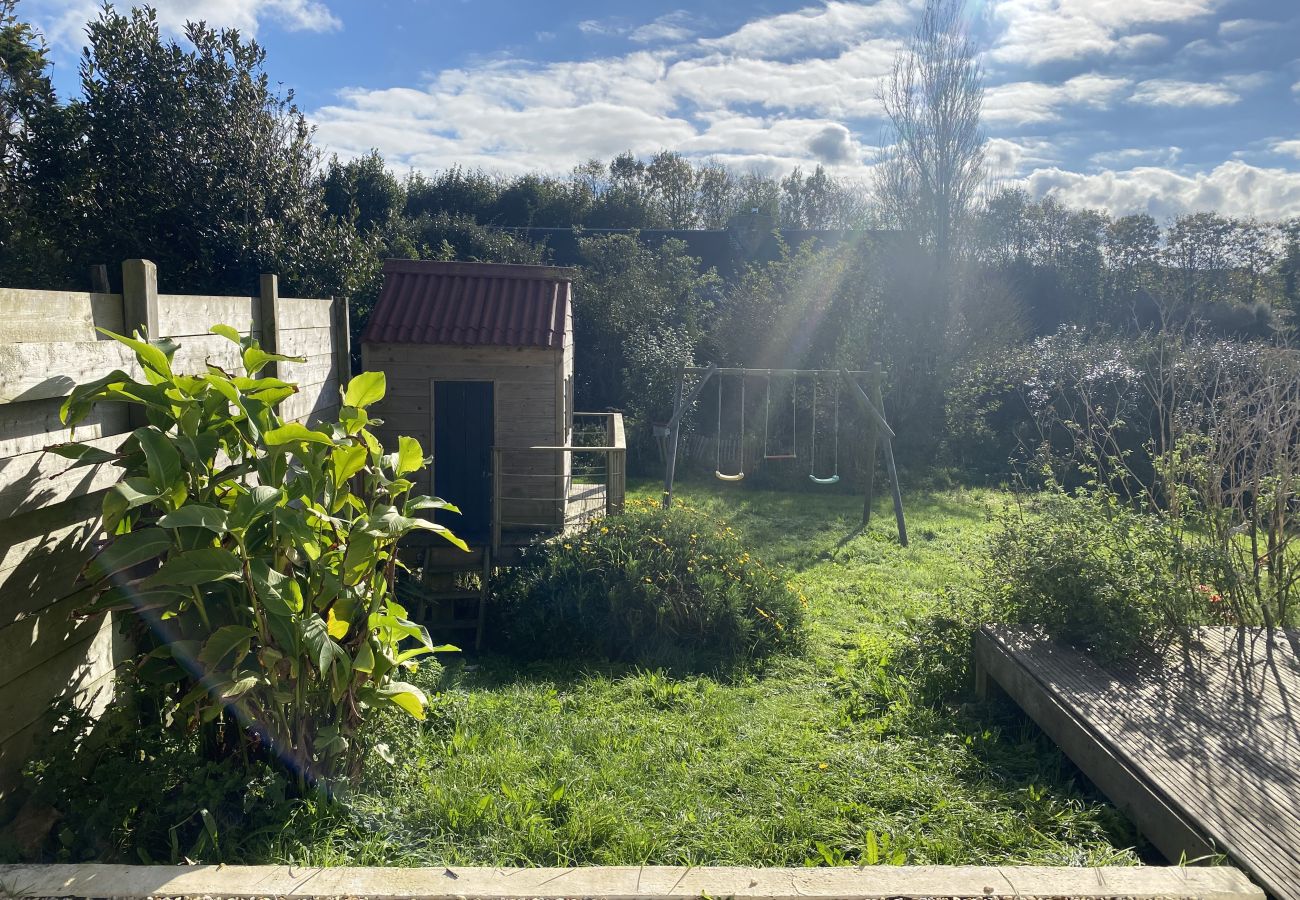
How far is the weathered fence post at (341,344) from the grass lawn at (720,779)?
283 cm

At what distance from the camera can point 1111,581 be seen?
4.93 meters

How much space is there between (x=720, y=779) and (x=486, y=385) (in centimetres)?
569

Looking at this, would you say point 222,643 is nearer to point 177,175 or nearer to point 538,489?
point 538,489

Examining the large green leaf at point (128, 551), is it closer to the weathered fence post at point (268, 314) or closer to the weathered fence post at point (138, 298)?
the weathered fence post at point (138, 298)

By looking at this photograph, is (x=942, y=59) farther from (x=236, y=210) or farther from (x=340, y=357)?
(x=340, y=357)

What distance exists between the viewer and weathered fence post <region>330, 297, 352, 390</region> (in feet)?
23.7

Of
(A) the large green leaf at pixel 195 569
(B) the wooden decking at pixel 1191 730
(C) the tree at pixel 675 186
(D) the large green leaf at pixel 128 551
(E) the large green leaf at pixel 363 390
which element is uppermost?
(C) the tree at pixel 675 186

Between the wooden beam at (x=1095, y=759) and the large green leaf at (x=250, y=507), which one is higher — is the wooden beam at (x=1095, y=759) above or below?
below

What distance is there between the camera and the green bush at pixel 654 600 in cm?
667

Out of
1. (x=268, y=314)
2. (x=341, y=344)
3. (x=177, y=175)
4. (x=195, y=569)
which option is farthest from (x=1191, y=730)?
(x=177, y=175)

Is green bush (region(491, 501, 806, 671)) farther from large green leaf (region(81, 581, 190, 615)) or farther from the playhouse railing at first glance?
large green leaf (region(81, 581, 190, 615))

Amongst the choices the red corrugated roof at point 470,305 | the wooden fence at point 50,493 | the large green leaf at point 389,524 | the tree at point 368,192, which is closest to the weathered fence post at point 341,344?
the red corrugated roof at point 470,305

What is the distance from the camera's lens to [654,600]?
6.83 metres

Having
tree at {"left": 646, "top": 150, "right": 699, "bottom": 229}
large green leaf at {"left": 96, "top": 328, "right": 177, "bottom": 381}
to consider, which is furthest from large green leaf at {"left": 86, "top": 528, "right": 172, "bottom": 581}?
tree at {"left": 646, "top": 150, "right": 699, "bottom": 229}
